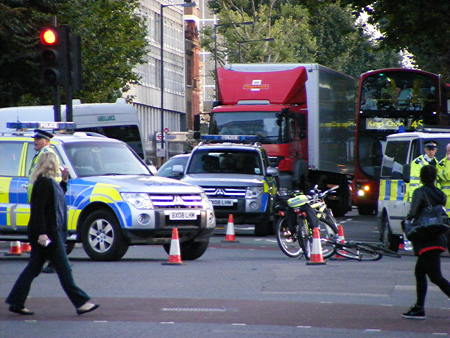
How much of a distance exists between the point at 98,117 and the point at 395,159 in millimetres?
17366

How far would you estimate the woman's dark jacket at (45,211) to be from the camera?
12414 millimetres

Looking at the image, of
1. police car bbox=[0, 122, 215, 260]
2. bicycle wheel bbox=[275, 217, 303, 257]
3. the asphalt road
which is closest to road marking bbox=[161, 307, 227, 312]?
the asphalt road

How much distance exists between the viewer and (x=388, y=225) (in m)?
23.2

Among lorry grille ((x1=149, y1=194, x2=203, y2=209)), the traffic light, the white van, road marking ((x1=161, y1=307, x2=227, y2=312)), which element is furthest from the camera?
the white van

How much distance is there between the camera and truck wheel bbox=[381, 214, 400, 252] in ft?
75.6

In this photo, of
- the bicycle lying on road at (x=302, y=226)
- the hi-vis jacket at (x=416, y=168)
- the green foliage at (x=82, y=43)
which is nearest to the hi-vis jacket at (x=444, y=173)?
the hi-vis jacket at (x=416, y=168)

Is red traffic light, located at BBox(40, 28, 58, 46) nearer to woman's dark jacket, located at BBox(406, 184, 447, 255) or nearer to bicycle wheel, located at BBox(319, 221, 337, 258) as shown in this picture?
bicycle wheel, located at BBox(319, 221, 337, 258)

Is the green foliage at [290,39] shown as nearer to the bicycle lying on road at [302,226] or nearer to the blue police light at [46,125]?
the bicycle lying on road at [302,226]

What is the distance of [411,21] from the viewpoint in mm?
33094

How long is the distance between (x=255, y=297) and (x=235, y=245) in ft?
33.3

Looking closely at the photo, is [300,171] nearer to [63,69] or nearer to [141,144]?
[141,144]

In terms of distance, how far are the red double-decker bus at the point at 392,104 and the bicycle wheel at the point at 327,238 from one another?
16.6 meters

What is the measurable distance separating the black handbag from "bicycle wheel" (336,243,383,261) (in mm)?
7500

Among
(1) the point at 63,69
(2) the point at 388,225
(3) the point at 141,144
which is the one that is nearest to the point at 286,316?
(1) the point at 63,69
